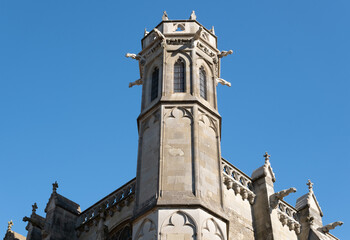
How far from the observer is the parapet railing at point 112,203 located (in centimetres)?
2015

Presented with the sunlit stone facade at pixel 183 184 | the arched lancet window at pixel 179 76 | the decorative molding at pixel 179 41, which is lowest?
the sunlit stone facade at pixel 183 184

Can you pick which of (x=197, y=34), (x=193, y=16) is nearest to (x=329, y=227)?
(x=197, y=34)

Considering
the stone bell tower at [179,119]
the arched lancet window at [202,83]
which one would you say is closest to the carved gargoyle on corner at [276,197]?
the stone bell tower at [179,119]

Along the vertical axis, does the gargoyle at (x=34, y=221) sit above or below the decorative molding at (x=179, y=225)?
above

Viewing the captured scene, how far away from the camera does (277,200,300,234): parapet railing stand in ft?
66.2

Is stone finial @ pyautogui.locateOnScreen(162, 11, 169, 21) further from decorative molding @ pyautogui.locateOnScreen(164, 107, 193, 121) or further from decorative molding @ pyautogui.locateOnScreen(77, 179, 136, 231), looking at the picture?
decorative molding @ pyautogui.locateOnScreen(77, 179, 136, 231)

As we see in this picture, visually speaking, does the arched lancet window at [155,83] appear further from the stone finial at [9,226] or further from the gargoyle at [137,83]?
the stone finial at [9,226]

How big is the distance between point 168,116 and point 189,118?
2.02ft

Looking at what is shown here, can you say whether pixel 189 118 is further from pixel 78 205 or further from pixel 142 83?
pixel 78 205

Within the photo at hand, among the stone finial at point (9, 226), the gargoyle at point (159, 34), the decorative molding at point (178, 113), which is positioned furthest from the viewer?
the stone finial at point (9, 226)

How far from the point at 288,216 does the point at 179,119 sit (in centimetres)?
642

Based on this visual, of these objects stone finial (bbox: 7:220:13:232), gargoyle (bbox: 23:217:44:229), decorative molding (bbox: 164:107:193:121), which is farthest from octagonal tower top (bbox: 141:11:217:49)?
stone finial (bbox: 7:220:13:232)

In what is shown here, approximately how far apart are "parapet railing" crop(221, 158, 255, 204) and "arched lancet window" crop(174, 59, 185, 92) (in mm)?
3031

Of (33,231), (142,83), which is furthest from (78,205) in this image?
(142,83)
